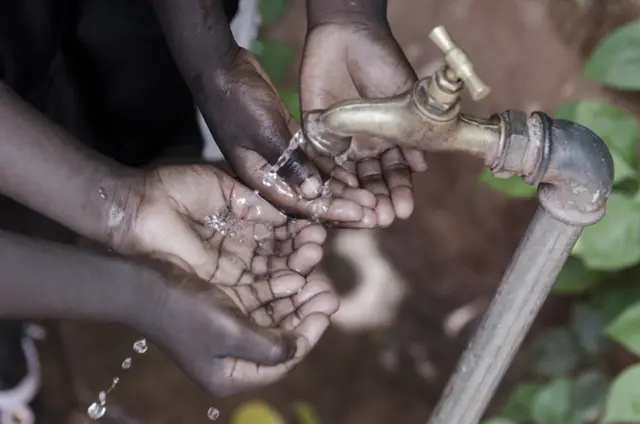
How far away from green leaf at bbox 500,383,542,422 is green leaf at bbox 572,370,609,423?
0.06 meters

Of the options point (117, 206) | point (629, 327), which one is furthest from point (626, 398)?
point (117, 206)

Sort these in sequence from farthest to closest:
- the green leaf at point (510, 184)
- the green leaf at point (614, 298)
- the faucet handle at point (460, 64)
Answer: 1. the green leaf at point (614, 298)
2. the green leaf at point (510, 184)
3. the faucet handle at point (460, 64)

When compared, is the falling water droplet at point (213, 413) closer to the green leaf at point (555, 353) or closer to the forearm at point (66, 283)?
the forearm at point (66, 283)

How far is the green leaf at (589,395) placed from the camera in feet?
3.67

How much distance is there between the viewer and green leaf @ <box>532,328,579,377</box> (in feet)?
4.01

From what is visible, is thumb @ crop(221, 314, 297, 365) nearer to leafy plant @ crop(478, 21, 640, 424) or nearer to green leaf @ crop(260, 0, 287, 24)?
leafy plant @ crop(478, 21, 640, 424)

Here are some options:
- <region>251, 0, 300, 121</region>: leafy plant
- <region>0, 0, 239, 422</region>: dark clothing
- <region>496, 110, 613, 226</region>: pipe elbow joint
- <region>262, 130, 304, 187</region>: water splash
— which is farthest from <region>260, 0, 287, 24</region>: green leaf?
<region>496, 110, 613, 226</region>: pipe elbow joint

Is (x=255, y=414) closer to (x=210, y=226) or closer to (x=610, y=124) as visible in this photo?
(x=210, y=226)

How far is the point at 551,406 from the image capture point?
112 centimetres

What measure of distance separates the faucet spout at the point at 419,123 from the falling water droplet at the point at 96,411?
→ 83 cm

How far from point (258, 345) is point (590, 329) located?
30.6 inches

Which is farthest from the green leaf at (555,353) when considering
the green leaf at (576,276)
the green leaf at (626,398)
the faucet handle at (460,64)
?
the faucet handle at (460,64)

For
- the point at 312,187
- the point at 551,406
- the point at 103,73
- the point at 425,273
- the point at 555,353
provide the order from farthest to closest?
the point at 425,273 → the point at 555,353 → the point at 551,406 → the point at 103,73 → the point at 312,187

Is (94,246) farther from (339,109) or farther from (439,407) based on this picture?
(439,407)
